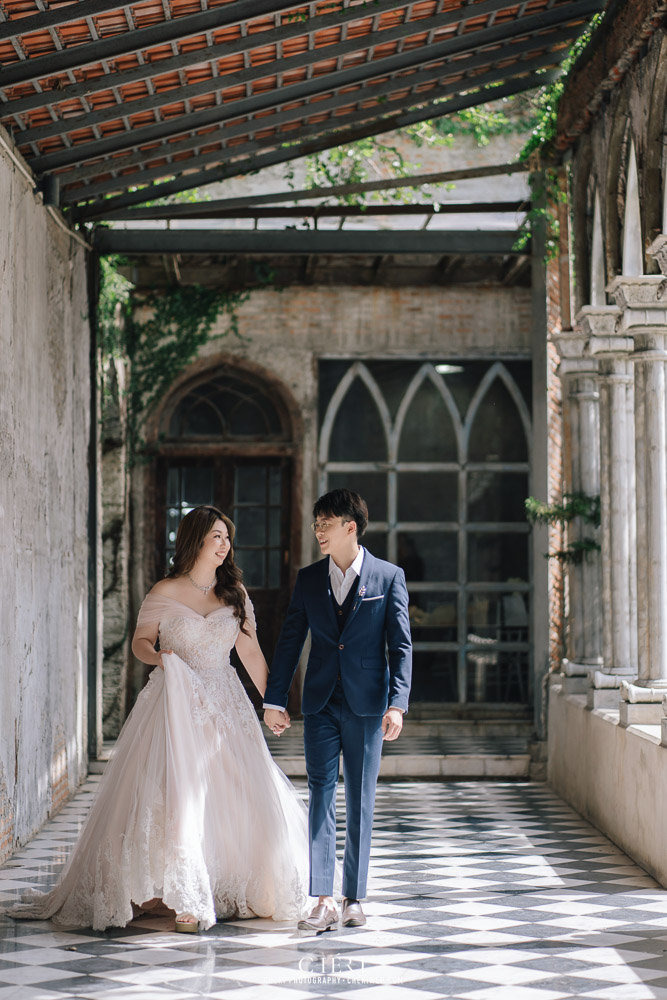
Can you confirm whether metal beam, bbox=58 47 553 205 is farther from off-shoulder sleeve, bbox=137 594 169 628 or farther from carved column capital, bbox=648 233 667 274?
off-shoulder sleeve, bbox=137 594 169 628

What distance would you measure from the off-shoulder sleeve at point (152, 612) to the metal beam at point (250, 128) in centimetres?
326

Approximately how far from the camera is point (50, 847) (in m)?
7.27

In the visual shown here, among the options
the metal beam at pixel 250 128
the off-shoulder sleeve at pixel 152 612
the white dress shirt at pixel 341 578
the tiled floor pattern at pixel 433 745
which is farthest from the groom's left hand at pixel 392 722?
the tiled floor pattern at pixel 433 745

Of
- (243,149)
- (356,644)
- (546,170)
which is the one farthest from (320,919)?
(546,170)

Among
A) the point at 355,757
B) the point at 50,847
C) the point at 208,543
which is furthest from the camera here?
the point at 50,847

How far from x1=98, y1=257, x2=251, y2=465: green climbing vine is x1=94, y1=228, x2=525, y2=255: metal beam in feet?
6.01

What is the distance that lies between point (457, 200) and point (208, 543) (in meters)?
7.57

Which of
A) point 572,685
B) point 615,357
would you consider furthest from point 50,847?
point 615,357

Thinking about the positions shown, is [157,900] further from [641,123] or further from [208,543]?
[641,123]

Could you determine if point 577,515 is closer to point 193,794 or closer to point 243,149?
point 243,149

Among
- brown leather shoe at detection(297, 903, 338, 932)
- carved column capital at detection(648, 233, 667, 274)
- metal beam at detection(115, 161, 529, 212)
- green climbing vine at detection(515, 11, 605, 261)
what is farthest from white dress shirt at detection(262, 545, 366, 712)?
green climbing vine at detection(515, 11, 605, 261)

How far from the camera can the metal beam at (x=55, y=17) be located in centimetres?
589

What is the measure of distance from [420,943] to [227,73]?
4803 mm

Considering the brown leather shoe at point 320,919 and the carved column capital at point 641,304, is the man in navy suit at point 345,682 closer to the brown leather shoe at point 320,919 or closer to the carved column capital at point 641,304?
the brown leather shoe at point 320,919
